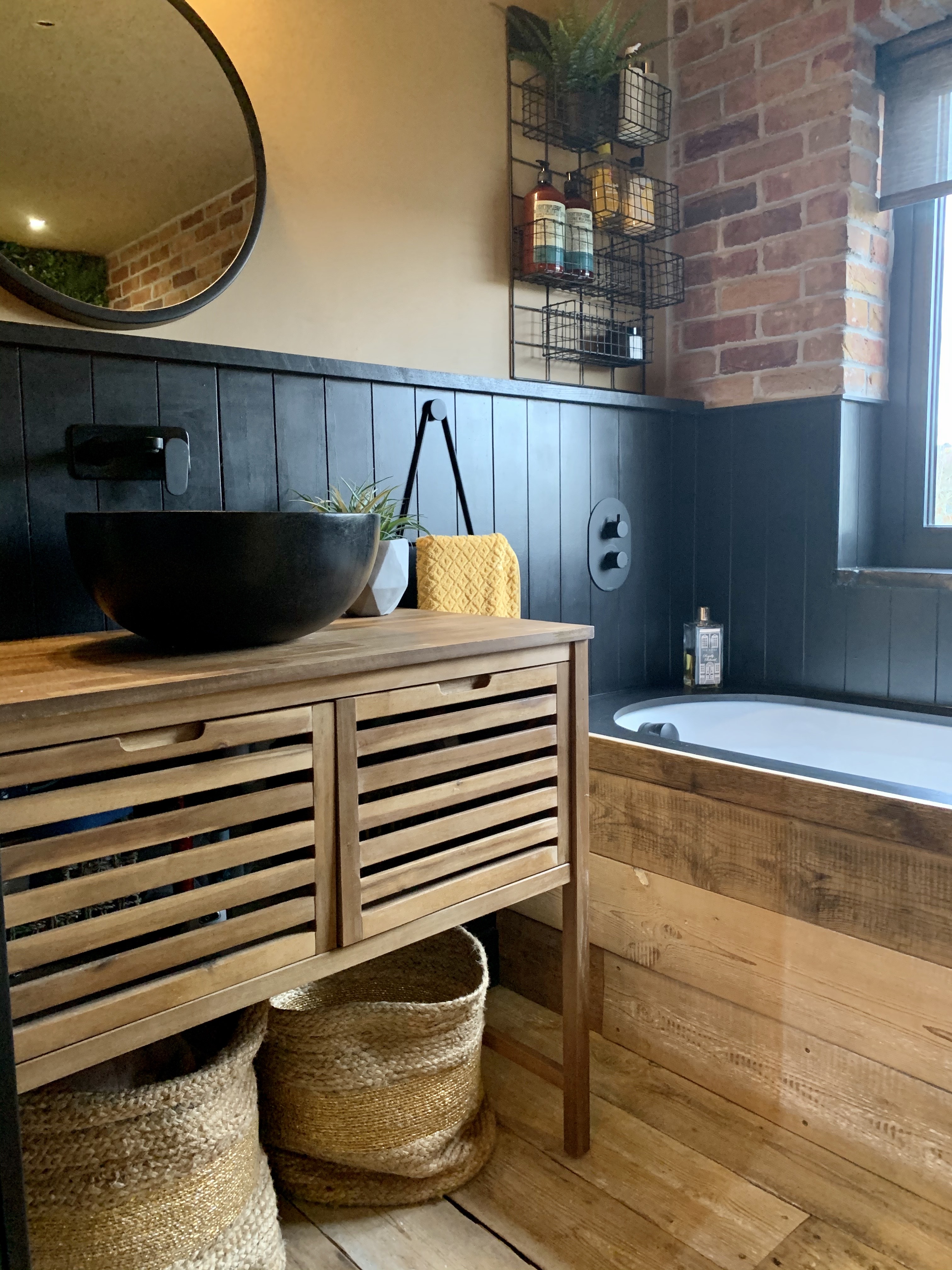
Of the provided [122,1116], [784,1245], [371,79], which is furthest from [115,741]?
[371,79]

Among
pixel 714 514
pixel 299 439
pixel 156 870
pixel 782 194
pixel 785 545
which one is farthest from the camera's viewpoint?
pixel 714 514

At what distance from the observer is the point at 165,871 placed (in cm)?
97

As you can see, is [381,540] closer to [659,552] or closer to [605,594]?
[605,594]

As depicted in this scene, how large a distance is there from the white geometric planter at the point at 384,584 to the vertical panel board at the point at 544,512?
573 mm

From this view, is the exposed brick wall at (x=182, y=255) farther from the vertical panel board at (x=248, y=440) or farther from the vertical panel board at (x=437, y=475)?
the vertical panel board at (x=437, y=475)

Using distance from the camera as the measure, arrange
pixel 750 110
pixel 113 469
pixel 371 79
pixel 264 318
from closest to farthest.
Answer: pixel 113 469, pixel 264 318, pixel 371 79, pixel 750 110

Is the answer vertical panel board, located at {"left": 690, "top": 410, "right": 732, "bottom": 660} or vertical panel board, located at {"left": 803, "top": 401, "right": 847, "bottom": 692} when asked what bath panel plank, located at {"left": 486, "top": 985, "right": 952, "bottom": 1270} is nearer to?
vertical panel board, located at {"left": 803, "top": 401, "right": 847, "bottom": 692}

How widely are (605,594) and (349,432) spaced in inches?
33.7

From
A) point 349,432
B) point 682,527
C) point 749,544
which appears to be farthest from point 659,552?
point 349,432

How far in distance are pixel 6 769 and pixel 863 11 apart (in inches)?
91.9

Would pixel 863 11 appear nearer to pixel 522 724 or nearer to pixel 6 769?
pixel 522 724

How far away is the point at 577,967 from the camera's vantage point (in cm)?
144

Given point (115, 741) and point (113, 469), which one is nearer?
point (115, 741)

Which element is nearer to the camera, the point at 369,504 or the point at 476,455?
the point at 369,504
